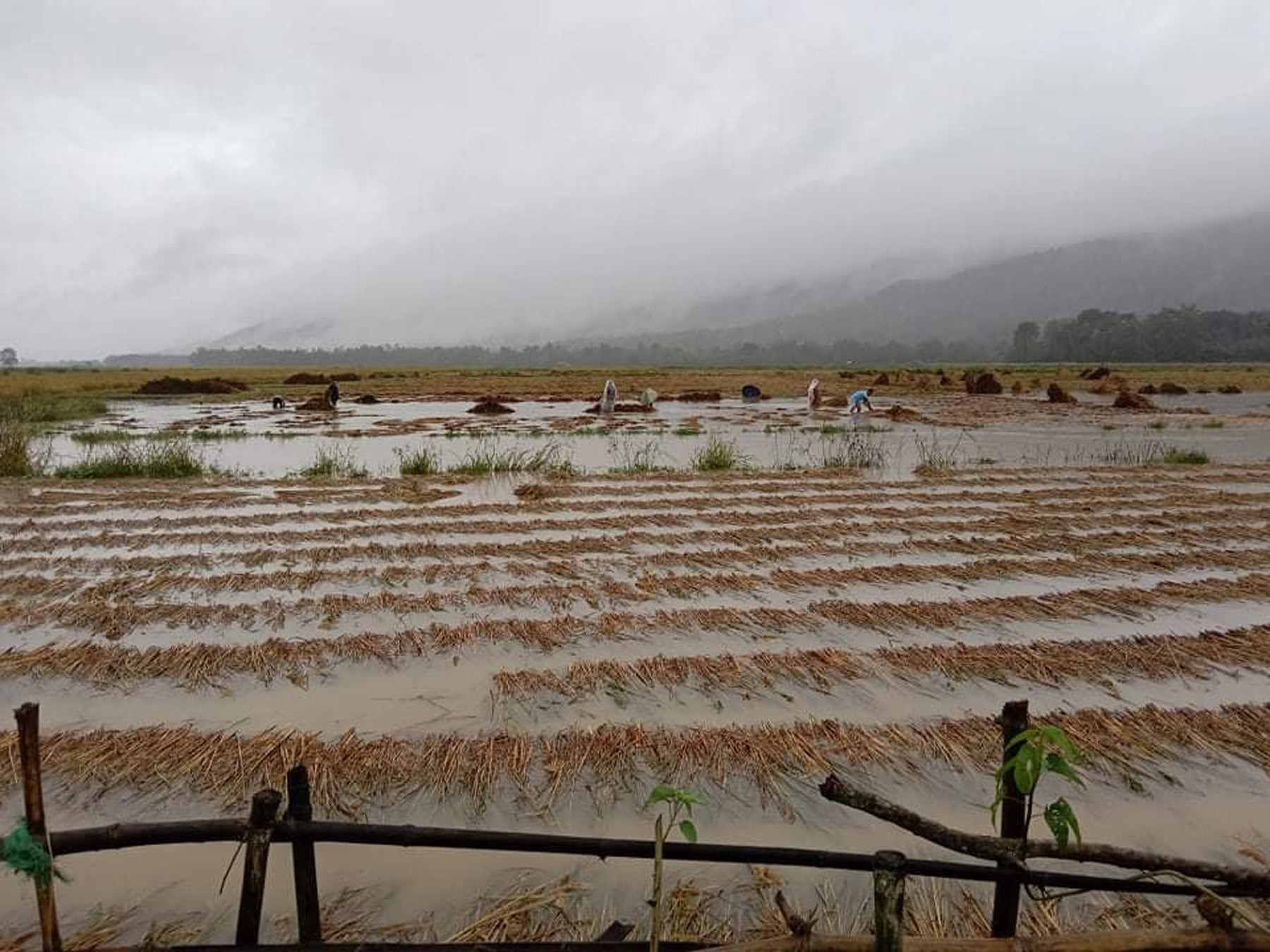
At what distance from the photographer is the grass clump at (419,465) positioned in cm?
1255

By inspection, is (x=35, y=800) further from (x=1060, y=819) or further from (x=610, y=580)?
(x=610, y=580)

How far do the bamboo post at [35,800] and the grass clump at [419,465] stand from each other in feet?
34.5

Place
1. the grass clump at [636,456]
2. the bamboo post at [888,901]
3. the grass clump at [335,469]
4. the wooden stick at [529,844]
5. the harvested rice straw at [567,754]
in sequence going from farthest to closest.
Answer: the grass clump at [636,456]
the grass clump at [335,469]
the harvested rice straw at [567,754]
the wooden stick at [529,844]
the bamboo post at [888,901]

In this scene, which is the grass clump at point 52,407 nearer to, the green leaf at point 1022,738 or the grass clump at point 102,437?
the grass clump at point 102,437

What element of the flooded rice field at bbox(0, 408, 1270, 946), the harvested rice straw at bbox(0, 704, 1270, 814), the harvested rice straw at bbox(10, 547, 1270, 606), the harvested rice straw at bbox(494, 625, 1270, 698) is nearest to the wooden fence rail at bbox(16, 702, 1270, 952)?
the flooded rice field at bbox(0, 408, 1270, 946)

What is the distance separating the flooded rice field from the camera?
9.79 feet

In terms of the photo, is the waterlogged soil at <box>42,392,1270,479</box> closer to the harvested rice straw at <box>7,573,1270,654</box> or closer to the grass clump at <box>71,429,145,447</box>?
the grass clump at <box>71,429,145,447</box>

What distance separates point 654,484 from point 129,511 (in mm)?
7392

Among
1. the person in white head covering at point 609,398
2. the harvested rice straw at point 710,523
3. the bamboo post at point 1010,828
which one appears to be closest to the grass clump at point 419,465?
the harvested rice straw at point 710,523

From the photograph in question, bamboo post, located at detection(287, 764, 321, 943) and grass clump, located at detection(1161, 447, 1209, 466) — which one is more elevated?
bamboo post, located at detection(287, 764, 321, 943)

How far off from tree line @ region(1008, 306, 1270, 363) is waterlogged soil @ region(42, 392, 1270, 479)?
97556mm

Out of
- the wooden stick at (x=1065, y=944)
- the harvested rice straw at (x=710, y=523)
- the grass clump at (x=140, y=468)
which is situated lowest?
the harvested rice straw at (x=710, y=523)

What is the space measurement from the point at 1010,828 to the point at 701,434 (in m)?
17.1

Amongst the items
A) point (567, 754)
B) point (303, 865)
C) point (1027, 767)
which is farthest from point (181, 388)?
point (1027, 767)
